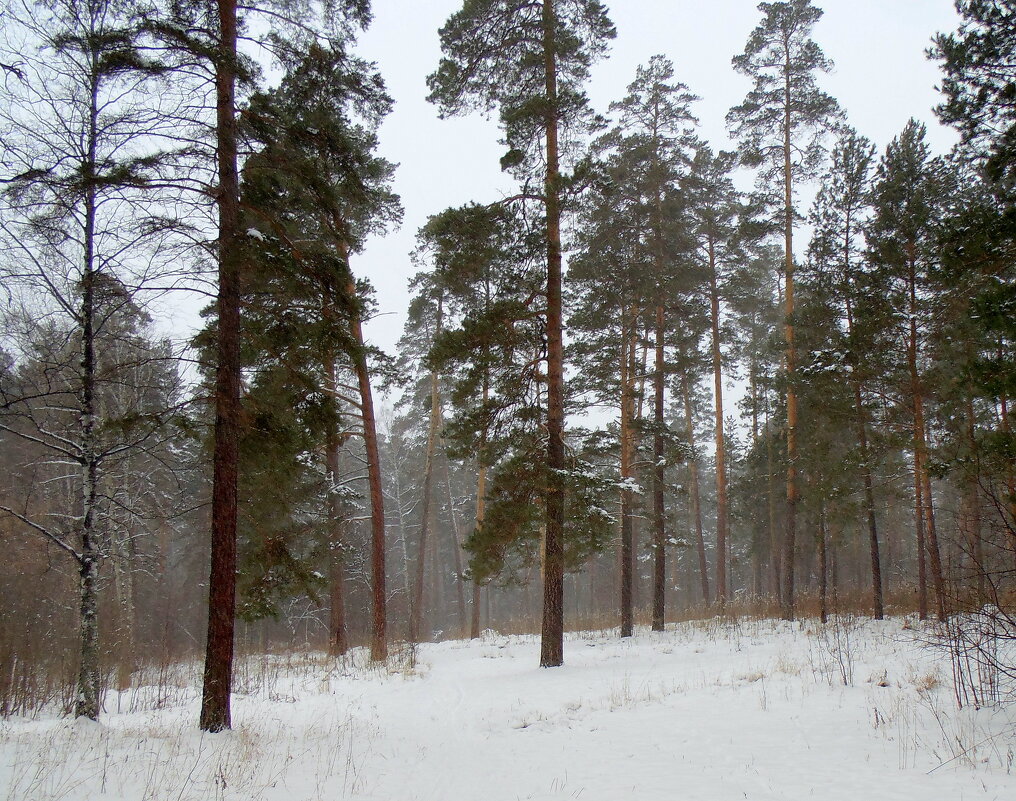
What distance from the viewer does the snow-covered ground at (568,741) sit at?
4.97 m

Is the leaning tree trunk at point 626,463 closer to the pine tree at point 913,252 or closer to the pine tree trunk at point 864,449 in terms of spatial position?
the pine tree trunk at point 864,449

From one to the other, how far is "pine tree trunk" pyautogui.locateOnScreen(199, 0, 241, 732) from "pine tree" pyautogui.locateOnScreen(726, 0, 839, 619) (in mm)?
15954

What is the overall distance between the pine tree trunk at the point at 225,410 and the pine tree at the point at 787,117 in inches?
628

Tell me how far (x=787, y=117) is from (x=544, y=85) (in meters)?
10.4

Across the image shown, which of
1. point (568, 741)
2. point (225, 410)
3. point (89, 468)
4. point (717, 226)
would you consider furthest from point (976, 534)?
point (717, 226)

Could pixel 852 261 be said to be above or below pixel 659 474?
above

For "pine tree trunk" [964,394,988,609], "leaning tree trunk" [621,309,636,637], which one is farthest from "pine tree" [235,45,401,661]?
"leaning tree trunk" [621,309,636,637]

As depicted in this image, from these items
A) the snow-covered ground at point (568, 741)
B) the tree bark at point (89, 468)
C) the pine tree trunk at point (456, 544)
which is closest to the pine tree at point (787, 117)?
the snow-covered ground at point (568, 741)

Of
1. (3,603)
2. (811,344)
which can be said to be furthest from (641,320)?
(3,603)

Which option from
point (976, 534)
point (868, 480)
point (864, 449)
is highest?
point (864, 449)

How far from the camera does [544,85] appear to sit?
500 inches

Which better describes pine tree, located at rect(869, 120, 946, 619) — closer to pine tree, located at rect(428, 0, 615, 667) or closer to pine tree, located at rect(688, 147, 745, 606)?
pine tree, located at rect(688, 147, 745, 606)

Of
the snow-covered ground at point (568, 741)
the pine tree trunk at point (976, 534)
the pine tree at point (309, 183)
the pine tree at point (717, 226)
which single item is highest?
the pine tree at point (717, 226)

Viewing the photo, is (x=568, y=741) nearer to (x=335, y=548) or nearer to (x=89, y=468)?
(x=89, y=468)
